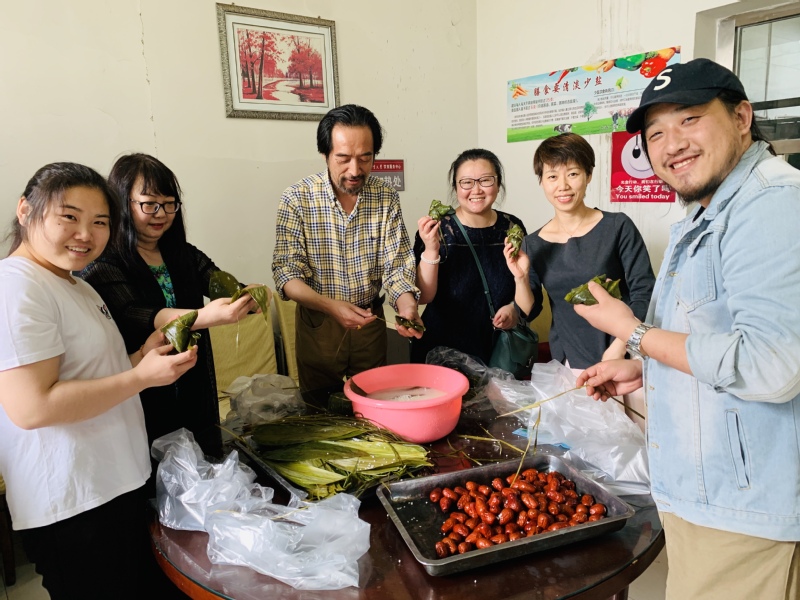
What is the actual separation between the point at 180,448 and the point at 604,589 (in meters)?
1.04

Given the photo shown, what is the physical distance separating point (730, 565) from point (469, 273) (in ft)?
4.97

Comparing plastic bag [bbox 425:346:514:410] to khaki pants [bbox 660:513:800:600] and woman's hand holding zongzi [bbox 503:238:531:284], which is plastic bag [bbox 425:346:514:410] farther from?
khaki pants [bbox 660:513:800:600]

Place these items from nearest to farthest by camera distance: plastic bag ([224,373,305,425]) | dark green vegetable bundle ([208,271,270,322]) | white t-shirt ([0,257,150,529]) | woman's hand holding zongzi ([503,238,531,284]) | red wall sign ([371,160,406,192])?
1. white t-shirt ([0,257,150,529])
2. dark green vegetable bundle ([208,271,270,322])
3. plastic bag ([224,373,305,425])
4. woman's hand holding zongzi ([503,238,531,284])
5. red wall sign ([371,160,406,192])

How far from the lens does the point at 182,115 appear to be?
311cm

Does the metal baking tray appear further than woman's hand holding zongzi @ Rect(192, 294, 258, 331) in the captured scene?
No

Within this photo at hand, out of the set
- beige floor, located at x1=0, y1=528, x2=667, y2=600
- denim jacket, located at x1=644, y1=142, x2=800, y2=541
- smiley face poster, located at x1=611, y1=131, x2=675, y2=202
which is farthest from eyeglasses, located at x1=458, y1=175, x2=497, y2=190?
beige floor, located at x1=0, y1=528, x2=667, y2=600

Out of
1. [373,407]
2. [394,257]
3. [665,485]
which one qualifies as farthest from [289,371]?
[665,485]

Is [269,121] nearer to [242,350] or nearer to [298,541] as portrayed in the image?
[242,350]

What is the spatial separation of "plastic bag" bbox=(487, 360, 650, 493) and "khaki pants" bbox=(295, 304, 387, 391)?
0.65 meters

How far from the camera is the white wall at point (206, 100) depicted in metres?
2.68

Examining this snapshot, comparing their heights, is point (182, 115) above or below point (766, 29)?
below

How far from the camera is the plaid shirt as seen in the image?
2.23m

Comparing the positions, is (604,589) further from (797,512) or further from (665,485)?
(797,512)

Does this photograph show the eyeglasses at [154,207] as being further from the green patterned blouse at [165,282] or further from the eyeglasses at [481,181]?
the eyeglasses at [481,181]
